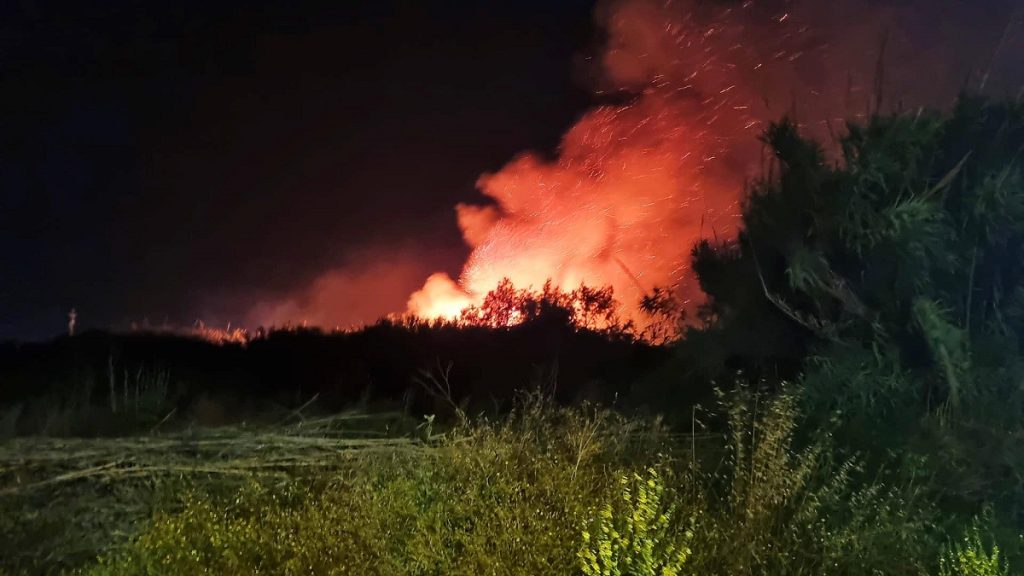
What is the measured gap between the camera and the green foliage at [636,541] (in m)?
3.67

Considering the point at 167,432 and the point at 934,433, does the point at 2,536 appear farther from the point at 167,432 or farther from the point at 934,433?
the point at 934,433

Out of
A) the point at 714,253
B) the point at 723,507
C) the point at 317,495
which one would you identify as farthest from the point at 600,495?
the point at 714,253

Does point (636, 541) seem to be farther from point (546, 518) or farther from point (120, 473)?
point (120, 473)

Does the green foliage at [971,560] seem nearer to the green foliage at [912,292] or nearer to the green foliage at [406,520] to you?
the green foliage at [912,292]

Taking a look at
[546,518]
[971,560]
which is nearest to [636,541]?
[546,518]

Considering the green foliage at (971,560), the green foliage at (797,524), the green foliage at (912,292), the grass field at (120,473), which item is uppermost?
the green foliage at (912,292)

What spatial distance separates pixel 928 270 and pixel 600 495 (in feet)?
11.9

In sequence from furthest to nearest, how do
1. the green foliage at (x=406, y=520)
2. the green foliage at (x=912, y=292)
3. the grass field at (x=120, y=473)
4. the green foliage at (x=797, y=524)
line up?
the green foliage at (x=912, y=292) < the green foliage at (x=797, y=524) < the grass field at (x=120, y=473) < the green foliage at (x=406, y=520)

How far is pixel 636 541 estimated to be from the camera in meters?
3.71

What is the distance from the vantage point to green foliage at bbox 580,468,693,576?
12.0 ft

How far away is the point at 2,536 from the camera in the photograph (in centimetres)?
392

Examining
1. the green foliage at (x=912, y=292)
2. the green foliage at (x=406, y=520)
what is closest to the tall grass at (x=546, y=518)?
the green foliage at (x=406, y=520)

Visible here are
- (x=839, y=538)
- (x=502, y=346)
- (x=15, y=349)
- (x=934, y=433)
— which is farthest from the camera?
(x=502, y=346)

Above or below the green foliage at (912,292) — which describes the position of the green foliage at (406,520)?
below
